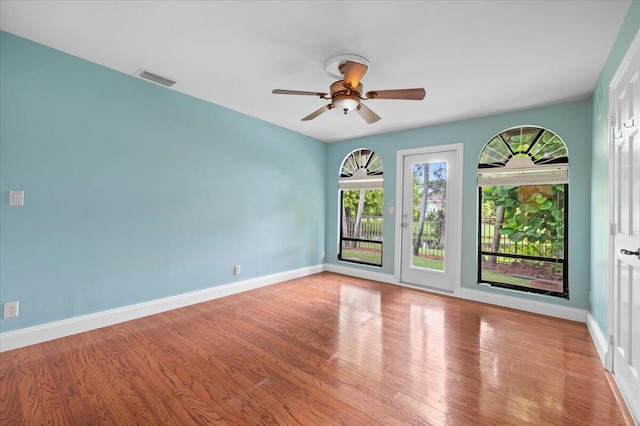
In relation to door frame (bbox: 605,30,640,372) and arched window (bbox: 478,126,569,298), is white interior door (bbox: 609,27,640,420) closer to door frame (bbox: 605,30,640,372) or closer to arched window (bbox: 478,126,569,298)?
door frame (bbox: 605,30,640,372)

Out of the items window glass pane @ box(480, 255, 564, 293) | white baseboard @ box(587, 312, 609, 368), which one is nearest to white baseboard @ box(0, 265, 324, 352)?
window glass pane @ box(480, 255, 564, 293)

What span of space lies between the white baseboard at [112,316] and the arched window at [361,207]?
1.81 metres

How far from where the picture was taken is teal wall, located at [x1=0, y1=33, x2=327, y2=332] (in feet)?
7.88

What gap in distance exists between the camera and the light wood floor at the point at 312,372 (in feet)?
5.63

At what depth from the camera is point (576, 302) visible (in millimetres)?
3287

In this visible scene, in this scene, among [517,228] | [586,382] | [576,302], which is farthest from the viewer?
[517,228]

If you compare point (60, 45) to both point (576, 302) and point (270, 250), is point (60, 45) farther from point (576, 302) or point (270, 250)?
point (576, 302)

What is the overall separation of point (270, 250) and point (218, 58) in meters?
2.81

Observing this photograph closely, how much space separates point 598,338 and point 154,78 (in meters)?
4.96

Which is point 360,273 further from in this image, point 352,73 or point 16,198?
point 16,198

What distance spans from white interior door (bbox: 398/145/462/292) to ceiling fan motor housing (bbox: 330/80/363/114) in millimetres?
2299

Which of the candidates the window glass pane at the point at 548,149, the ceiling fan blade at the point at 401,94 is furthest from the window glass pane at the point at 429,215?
the ceiling fan blade at the point at 401,94

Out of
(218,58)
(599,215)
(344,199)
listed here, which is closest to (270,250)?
(344,199)

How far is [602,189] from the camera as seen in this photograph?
262 cm
